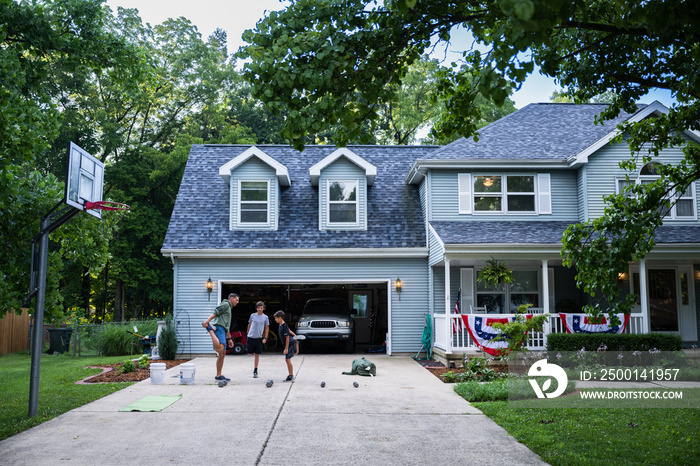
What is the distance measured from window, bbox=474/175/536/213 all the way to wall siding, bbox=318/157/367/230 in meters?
3.45

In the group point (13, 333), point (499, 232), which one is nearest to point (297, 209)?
point (499, 232)

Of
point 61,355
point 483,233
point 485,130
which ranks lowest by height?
point 61,355

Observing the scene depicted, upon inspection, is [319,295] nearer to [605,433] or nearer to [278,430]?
[278,430]

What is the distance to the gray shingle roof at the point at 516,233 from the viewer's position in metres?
15.2

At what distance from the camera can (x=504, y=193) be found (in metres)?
17.3

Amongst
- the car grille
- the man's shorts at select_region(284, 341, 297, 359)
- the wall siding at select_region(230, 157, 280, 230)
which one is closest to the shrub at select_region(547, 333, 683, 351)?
the man's shorts at select_region(284, 341, 297, 359)

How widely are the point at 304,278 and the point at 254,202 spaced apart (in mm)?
2909

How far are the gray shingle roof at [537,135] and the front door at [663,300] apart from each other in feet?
14.5

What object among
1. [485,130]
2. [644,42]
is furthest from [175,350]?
[644,42]

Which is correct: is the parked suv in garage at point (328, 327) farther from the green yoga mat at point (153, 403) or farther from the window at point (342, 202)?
the green yoga mat at point (153, 403)

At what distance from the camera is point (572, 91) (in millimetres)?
9117

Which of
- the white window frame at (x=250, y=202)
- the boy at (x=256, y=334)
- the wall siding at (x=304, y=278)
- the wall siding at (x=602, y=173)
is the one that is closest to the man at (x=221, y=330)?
the boy at (x=256, y=334)

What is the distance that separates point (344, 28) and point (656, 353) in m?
11.5

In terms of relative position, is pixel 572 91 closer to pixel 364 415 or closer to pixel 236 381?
pixel 364 415
